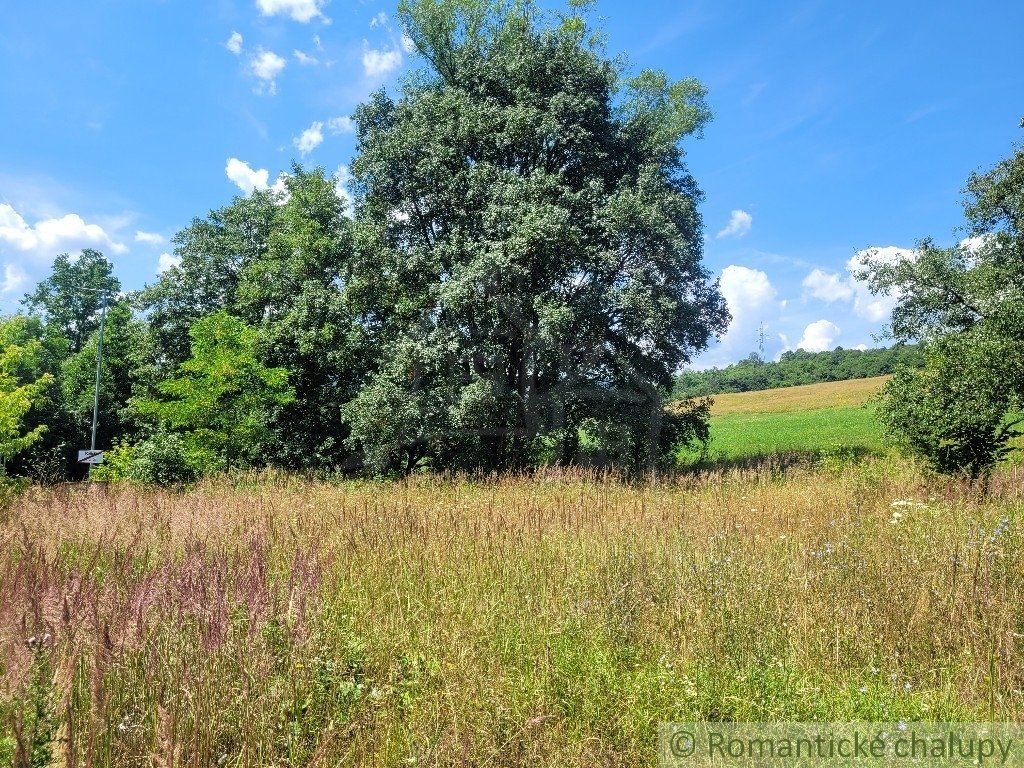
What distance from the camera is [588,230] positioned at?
1600 centimetres

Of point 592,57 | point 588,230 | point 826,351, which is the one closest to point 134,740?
point 588,230

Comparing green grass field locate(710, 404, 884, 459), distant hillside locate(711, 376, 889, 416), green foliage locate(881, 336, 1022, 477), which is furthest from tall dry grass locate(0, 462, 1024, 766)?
distant hillside locate(711, 376, 889, 416)

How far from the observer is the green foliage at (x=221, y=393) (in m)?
16.9

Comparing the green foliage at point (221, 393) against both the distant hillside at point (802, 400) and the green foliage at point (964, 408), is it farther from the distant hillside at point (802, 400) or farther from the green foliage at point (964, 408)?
the distant hillside at point (802, 400)

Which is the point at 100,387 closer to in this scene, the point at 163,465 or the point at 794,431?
the point at 163,465

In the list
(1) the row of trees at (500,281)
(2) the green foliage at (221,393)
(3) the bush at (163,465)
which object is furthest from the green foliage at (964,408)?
(2) the green foliage at (221,393)

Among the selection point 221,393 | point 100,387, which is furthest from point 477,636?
point 100,387

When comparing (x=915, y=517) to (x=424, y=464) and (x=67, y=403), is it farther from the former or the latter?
(x=67, y=403)

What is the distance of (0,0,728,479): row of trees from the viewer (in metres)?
15.2

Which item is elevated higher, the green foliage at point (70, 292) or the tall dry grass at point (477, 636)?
the green foliage at point (70, 292)

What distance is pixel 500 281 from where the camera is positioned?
49.5ft

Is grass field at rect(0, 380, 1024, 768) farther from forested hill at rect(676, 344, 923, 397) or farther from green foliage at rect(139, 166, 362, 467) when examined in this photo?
forested hill at rect(676, 344, 923, 397)

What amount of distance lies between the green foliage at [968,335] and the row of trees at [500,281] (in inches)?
235

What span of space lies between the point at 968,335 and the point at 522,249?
41.1ft
